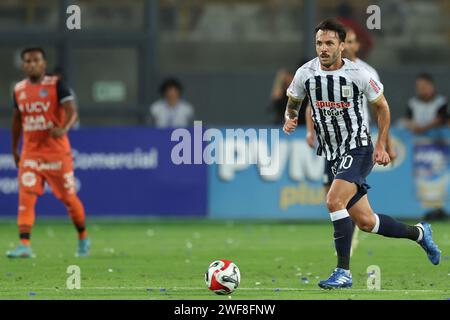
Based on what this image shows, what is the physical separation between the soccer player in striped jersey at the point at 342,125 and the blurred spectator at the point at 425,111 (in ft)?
25.7

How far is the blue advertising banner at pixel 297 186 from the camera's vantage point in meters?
18.3

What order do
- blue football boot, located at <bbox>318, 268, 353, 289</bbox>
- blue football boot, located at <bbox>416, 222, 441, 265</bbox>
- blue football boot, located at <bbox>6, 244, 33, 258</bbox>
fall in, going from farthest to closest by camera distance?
blue football boot, located at <bbox>6, 244, 33, 258</bbox> → blue football boot, located at <bbox>416, 222, 441, 265</bbox> → blue football boot, located at <bbox>318, 268, 353, 289</bbox>

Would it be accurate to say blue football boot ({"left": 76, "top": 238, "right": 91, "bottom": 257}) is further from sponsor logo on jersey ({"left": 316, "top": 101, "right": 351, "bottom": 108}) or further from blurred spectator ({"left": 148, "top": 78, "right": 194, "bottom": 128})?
blurred spectator ({"left": 148, "top": 78, "right": 194, "bottom": 128})

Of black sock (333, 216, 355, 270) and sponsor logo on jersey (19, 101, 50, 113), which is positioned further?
sponsor logo on jersey (19, 101, 50, 113)

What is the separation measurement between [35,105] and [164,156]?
192 inches

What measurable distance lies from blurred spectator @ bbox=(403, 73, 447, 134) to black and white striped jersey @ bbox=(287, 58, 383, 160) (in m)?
7.84

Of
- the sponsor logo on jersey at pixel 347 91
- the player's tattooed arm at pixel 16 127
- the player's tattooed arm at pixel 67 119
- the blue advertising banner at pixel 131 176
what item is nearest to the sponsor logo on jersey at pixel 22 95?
the player's tattooed arm at pixel 16 127

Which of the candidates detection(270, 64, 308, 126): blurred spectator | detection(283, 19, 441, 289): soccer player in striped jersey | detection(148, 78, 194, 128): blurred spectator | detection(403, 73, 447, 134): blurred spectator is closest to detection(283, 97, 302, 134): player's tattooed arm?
detection(283, 19, 441, 289): soccer player in striped jersey

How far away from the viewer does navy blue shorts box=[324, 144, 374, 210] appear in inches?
415

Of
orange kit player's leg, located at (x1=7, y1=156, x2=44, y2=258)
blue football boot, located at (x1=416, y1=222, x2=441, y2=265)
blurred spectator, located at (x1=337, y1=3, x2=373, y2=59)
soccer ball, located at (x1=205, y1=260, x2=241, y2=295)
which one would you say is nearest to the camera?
soccer ball, located at (x1=205, y1=260, x2=241, y2=295)

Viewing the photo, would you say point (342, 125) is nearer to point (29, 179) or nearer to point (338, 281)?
point (338, 281)

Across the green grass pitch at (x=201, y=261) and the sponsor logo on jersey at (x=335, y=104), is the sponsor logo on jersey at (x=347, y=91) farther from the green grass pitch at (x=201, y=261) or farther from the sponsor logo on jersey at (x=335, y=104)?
the green grass pitch at (x=201, y=261)

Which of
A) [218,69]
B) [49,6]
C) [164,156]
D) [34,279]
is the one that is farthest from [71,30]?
[34,279]
